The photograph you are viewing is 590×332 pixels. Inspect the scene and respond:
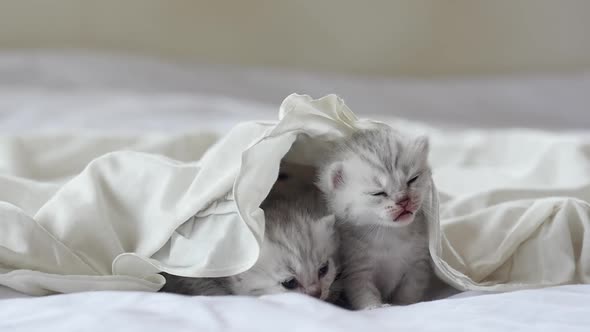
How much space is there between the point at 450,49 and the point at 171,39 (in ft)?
3.87

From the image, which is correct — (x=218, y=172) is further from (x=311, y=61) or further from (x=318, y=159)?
(x=311, y=61)

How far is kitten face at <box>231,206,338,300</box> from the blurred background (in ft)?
5.14

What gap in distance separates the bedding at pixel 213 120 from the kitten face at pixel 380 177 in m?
0.16

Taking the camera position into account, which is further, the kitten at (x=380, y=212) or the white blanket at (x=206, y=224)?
the kitten at (x=380, y=212)

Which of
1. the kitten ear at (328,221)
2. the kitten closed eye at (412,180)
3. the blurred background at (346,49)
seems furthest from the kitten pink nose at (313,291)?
the blurred background at (346,49)

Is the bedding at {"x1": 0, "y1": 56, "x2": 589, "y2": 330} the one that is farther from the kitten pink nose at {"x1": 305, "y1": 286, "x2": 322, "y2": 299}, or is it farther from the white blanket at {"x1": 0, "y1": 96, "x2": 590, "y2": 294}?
the kitten pink nose at {"x1": 305, "y1": 286, "x2": 322, "y2": 299}

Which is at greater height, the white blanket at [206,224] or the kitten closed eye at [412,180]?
the kitten closed eye at [412,180]

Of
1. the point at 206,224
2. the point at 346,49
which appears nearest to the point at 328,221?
the point at 206,224

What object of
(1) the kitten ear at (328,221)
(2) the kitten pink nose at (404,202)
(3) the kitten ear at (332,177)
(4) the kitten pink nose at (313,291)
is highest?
(3) the kitten ear at (332,177)

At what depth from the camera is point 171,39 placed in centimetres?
309

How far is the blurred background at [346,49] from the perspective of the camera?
9.27ft

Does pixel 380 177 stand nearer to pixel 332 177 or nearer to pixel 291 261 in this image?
pixel 332 177

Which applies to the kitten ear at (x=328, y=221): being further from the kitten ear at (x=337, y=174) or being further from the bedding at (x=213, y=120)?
the bedding at (x=213, y=120)

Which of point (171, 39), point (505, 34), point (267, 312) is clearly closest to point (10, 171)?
point (267, 312)
